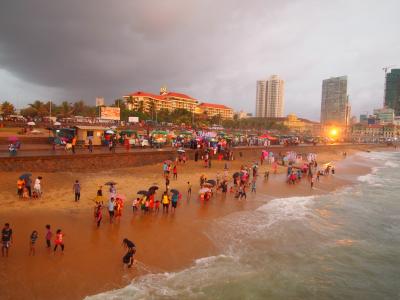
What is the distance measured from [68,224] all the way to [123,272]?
173 inches

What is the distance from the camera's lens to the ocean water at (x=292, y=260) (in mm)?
8570

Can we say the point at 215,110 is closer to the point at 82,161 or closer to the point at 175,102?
the point at 175,102

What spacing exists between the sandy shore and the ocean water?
661mm

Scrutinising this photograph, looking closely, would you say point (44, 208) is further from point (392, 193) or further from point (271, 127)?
point (271, 127)

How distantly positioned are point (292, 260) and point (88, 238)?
304 inches

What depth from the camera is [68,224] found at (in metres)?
11.8

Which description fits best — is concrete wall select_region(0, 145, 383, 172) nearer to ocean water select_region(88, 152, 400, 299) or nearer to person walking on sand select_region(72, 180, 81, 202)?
person walking on sand select_region(72, 180, 81, 202)

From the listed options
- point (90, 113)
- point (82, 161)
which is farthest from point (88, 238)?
point (90, 113)

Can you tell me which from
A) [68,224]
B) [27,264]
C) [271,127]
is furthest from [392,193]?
[271,127]

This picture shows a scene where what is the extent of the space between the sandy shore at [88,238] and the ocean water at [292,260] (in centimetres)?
66

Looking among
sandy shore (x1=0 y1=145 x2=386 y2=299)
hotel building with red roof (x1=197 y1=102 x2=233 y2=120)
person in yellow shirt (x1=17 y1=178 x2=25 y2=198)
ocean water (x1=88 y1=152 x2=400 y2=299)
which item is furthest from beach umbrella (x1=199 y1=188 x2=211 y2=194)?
hotel building with red roof (x1=197 y1=102 x2=233 y2=120)

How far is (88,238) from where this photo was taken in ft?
35.1

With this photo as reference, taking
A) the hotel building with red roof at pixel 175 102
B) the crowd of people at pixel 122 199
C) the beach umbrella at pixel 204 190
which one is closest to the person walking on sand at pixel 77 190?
the crowd of people at pixel 122 199

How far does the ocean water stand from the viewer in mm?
8570
